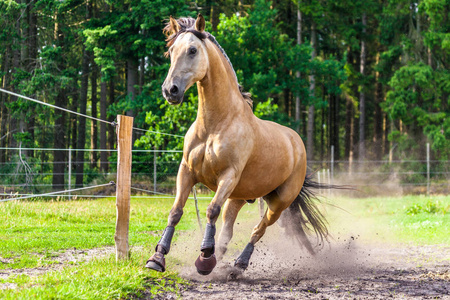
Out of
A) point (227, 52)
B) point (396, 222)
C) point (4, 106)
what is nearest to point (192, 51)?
point (396, 222)

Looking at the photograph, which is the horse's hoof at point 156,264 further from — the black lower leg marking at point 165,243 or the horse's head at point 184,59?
the horse's head at point 184,59

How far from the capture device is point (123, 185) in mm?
4824

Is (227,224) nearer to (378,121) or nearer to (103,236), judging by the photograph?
(103,236)

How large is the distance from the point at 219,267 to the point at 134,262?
1.00 meters

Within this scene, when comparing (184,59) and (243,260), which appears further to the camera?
(243,260)

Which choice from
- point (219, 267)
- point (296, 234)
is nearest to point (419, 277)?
point (296, 234)

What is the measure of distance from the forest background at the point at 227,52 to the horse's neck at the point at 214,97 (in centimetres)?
1226

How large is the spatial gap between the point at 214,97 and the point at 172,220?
50.1 inches

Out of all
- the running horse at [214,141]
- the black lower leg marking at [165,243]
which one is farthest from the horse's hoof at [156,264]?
the black lower leg marking at [165,243]

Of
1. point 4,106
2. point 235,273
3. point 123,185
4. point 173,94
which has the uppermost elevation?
point 4,106

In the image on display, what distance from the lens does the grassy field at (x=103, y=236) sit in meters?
3.85

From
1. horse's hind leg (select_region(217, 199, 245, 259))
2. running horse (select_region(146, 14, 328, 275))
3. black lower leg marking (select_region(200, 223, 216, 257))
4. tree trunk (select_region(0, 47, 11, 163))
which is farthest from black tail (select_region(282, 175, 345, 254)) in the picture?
tree trunk (select_region(0, 47, 11, 163))

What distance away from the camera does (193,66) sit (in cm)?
423

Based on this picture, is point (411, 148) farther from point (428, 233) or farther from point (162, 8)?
point (428, 233)
